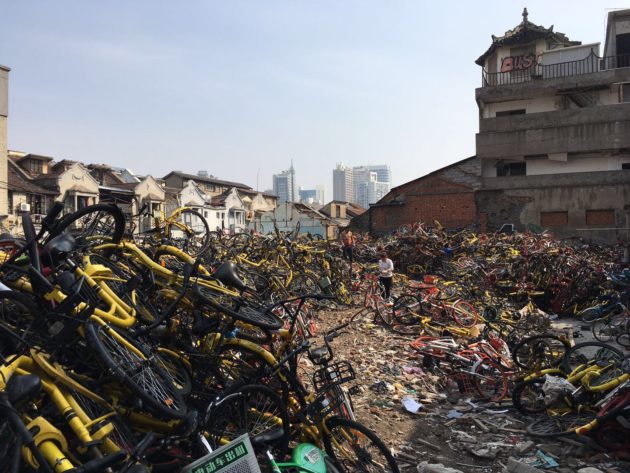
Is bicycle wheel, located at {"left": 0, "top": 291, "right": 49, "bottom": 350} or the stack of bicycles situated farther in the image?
bicycle wheel, located at {"left": 0, "top": 291, "right": 49, "bottom": 350}

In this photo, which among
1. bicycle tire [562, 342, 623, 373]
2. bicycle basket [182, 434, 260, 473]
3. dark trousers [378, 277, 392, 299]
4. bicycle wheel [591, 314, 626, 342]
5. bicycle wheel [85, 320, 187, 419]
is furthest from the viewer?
dark trousers [378, 277, 392, 299]

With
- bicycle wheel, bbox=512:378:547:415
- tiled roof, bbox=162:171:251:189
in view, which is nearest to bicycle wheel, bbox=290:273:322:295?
bicycle wheel, bbox=512:378:547:415

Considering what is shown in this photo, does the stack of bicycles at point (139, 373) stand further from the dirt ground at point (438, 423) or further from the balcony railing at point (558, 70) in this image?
the balcony railing at point (558, 70)

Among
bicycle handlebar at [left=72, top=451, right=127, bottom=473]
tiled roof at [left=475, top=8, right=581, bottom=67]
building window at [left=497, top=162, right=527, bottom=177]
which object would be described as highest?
tiled roof at [left=475, top=8, right=581, bottom=67]

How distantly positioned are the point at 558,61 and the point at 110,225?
31.7 metres

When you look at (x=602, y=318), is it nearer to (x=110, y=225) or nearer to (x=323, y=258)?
(x=323, y=258)

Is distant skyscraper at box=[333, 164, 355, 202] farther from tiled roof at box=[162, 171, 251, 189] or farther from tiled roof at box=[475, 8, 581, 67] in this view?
tiled roof at box=[475, 8, 581, 67]

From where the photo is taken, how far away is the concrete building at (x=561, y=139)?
2619 centimetres

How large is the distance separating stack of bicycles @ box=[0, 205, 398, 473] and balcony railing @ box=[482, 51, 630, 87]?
30510mm

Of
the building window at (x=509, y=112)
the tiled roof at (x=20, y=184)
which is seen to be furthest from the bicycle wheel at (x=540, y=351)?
the tiled roof at (x=20, y=184)

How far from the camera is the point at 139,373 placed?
10.2 ft

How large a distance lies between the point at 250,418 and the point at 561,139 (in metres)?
29.1

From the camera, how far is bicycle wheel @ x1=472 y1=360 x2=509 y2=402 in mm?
5938

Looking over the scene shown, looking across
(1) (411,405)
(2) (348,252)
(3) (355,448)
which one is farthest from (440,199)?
(3) (355,448)
